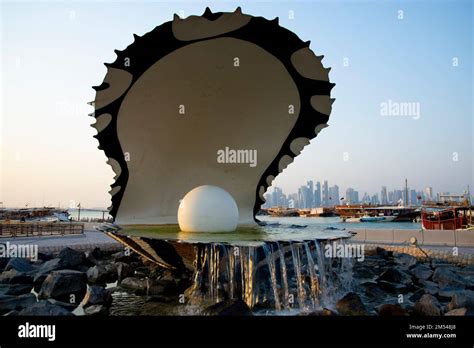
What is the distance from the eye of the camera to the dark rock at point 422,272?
10.6 meters

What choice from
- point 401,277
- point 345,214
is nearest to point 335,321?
point 401,277

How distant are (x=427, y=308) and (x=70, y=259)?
10038 millimetres

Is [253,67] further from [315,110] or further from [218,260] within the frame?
[218,260]

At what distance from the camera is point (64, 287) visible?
882 centimetres

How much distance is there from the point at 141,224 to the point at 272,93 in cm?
621

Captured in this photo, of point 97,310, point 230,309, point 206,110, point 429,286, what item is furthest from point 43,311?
point 429,286

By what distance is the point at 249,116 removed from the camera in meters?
13.5

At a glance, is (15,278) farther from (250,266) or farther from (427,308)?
(427,308)

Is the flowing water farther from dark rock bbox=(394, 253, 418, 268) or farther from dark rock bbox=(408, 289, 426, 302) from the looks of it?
dark rock bbox=(394, 253, 418, 268)

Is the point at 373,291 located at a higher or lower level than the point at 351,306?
lower

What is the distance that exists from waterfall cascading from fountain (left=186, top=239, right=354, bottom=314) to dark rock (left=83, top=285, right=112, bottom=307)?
171 cm

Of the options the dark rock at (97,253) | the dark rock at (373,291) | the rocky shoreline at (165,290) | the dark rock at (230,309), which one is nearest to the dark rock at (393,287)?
the rocky shoreline at (165,290)

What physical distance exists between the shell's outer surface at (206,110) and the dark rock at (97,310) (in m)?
4.93

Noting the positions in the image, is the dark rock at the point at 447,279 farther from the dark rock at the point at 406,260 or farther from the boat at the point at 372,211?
the boat at the point at 372,211
